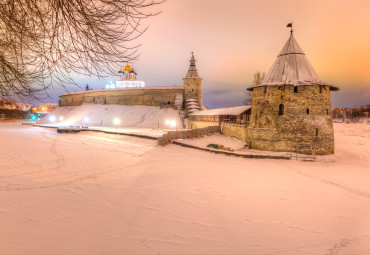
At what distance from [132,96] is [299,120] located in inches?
1226

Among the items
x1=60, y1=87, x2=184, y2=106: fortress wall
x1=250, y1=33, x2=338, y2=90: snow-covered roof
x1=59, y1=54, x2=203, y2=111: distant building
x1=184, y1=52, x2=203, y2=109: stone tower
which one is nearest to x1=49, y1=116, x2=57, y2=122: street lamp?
x1=60, y1=87, x2=184, y2=106: fortress wall

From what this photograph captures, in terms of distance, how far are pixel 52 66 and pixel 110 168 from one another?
7662 mm

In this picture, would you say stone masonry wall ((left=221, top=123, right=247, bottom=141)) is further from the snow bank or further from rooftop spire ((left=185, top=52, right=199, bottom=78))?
rooftop spire ((left=185, top=52, right=199, bottom=78))

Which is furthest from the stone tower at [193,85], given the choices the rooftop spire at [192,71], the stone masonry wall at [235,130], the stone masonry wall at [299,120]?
the stone masonry wall at [299,120]

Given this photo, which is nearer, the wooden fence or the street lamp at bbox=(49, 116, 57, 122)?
the wooden fence

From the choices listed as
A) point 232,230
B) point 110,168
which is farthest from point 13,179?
point 232,230

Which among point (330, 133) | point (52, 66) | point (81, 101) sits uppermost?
point (81, 101)

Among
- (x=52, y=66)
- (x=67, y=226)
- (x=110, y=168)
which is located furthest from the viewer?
(x=110, y=168)

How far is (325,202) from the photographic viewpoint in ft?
24.5

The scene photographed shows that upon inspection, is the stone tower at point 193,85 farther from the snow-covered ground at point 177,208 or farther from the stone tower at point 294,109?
the snow-covered ground at point 177,208

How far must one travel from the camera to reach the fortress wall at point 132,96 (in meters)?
38.8

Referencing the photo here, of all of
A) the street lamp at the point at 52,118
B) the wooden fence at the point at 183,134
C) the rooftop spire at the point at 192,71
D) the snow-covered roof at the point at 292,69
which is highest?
the rooftop spire at the point at 192,71

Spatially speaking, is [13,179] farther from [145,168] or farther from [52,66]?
[52,66]

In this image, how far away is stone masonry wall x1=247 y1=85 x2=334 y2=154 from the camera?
53.6 feet
